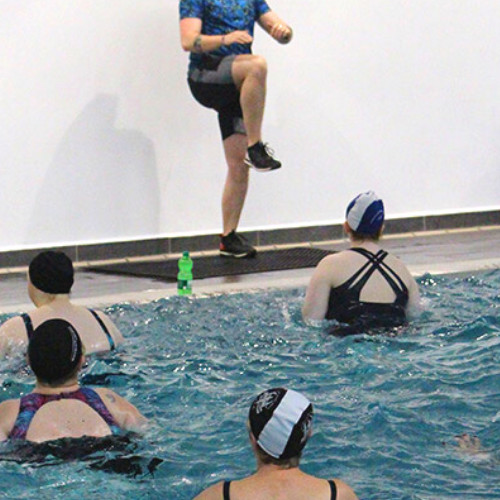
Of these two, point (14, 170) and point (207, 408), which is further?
point (14, 170)

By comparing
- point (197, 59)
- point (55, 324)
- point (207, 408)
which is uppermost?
point (197, 59)

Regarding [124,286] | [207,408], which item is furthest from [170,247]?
[207,408]

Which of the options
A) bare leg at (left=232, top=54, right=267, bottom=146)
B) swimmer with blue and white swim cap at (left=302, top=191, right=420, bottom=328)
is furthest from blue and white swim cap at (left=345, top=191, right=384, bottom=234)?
bare leg at (left=232, top=54, right=267, bottom=146)

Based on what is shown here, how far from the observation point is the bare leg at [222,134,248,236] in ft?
34.2

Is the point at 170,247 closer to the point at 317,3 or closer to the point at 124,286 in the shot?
the point at 124,286

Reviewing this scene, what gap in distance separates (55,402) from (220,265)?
5.08 m

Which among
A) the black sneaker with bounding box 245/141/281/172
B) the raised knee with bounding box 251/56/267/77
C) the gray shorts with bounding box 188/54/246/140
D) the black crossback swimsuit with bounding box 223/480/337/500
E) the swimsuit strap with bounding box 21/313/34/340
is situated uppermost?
the raised knee with bounding box 251/56/267/77

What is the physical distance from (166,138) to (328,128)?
1666 millimetres

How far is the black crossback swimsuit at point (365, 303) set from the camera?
24.9ft

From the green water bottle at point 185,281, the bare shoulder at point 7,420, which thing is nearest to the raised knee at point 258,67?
the green water bottle at point 185,281

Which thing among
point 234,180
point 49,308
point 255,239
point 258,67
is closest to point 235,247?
point 234,180

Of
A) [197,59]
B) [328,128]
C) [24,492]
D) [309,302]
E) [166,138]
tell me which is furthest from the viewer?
[328,128]

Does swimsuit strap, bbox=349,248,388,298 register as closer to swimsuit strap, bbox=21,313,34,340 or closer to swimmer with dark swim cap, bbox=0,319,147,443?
swimsuit strap, bbox=21,313,34,340

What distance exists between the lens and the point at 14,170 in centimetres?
1061
